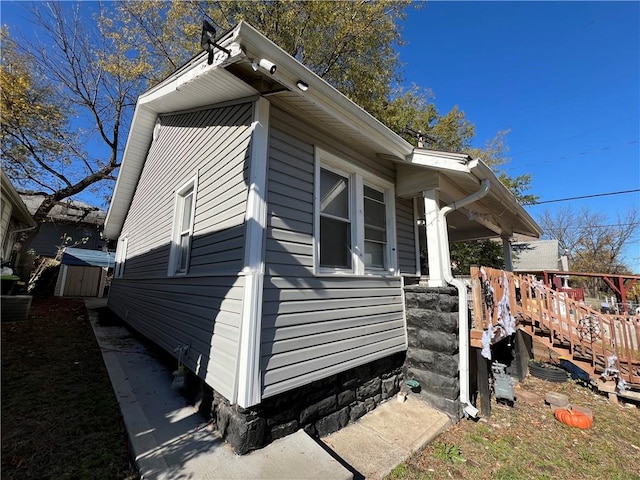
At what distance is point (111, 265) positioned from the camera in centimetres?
1563

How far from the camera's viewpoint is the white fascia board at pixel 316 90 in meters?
2.05

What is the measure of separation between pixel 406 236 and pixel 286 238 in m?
2.55

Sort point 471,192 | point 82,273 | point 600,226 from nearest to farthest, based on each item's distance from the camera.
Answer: point 471,192
point 82,273
point 600,226

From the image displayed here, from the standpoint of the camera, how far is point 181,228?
4492 millimetres

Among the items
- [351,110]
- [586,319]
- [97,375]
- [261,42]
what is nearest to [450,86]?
[586,319]

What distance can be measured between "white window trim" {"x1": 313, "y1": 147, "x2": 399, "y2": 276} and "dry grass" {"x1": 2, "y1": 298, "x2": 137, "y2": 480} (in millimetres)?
2487

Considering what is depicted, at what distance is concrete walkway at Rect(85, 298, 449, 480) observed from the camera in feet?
6.83

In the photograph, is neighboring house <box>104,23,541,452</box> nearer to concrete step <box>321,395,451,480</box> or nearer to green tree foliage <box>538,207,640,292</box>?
concrete step <box>321,395,451,480</box>

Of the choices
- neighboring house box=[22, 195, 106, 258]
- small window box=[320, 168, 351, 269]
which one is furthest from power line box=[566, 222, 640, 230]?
neighboring house box=[22, 195, 106, 258]

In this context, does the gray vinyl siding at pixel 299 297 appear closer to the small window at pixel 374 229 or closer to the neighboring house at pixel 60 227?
the small window at pixel 374 229

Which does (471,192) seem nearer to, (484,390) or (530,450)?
(484,390)

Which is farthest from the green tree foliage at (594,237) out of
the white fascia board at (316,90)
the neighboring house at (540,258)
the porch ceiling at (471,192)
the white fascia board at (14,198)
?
the white fascia board at (14,198)

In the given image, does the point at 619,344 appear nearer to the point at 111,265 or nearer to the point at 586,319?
the point at 586,319

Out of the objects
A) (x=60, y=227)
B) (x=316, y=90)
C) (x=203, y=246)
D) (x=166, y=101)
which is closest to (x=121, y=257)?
(x=166, y=101)
